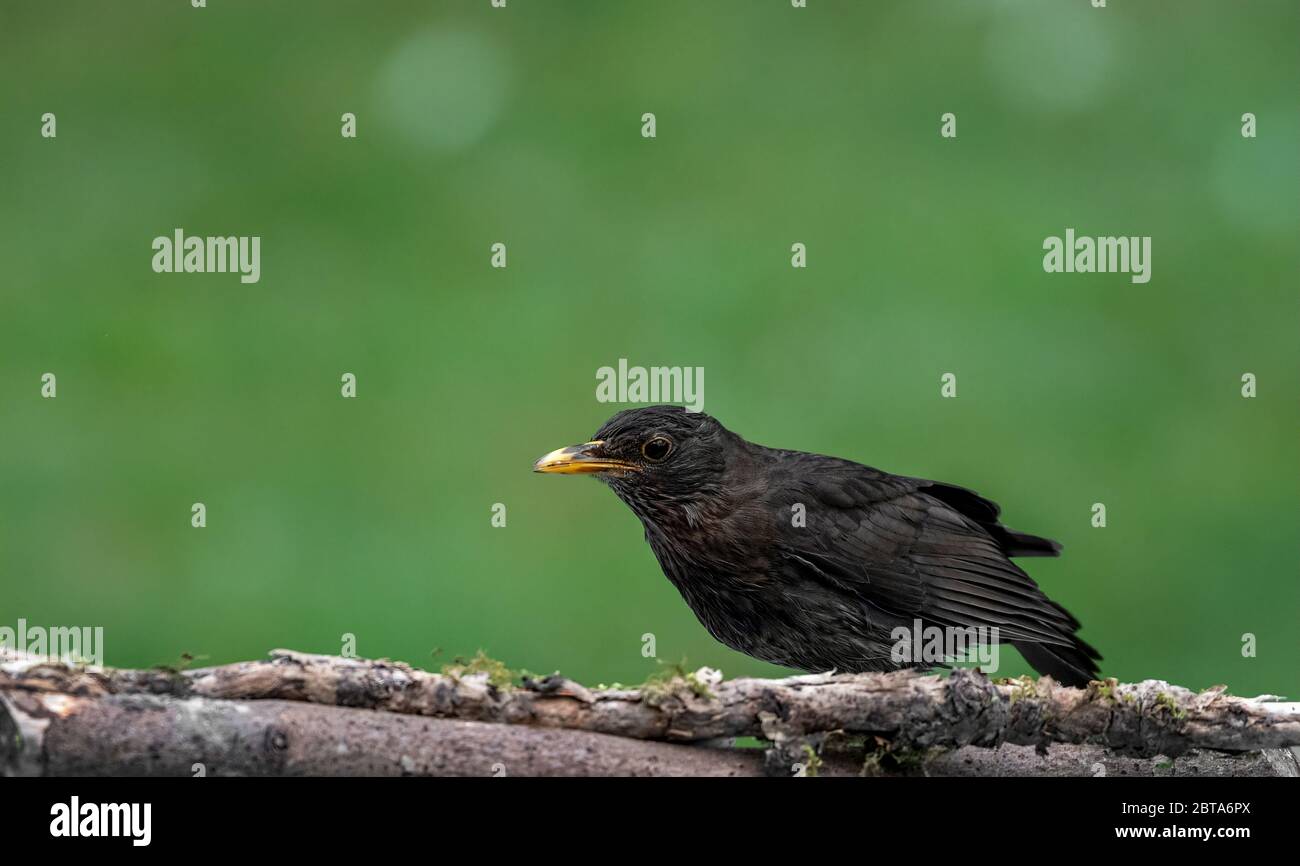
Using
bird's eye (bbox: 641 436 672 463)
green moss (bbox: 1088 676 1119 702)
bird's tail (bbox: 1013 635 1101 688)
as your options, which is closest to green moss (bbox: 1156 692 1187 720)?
green moss (bbox: 1088 676 1119 702)

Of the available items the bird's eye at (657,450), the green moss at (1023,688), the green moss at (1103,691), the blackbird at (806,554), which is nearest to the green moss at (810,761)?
the green moss at (1023,688)

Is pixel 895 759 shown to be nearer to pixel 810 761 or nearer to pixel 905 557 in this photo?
pixel 810 761

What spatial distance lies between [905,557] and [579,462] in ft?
4.71

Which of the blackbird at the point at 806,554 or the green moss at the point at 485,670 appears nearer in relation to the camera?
the green moss at the point at 485,670

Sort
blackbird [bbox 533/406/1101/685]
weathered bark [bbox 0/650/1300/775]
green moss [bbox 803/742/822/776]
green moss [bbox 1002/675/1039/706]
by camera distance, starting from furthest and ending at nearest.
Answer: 1. blackbird [bbox 533/406/1101/685]
2. green moss [bbox 1002/675/1039/706]
3. green moss [bbox 803/742/822/776]
4. weathered bark [bbox 0/650/1300/775]

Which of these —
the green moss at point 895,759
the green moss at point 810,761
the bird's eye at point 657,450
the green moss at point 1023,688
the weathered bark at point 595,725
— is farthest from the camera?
the bird's eye at point 657,450

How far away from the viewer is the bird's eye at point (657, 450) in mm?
5391

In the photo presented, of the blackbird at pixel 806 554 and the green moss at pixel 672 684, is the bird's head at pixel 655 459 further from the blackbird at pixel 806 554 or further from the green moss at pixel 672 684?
the green moss at pixel 672 684

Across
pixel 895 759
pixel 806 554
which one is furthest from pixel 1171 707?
pixel 806 554

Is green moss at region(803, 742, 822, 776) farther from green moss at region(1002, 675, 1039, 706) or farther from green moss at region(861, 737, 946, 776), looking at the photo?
green moss at region(1002, 675, 1039, 706)

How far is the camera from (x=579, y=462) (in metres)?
5.30

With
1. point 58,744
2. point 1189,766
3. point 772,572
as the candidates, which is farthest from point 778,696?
point 58,744

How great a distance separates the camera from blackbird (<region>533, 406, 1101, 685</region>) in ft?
16.7

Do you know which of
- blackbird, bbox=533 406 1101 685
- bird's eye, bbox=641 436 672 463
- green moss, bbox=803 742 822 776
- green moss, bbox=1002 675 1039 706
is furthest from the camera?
bird's eye, bbox=641 436 672 463
